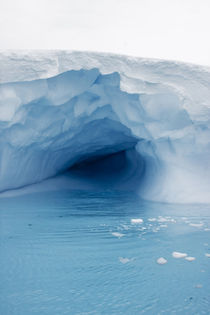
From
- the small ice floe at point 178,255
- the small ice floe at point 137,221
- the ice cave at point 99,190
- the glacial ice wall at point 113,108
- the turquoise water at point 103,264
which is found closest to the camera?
the turquoise water at point 103,264

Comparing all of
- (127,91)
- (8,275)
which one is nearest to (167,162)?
(127,91)

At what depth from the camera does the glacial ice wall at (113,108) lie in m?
4.71

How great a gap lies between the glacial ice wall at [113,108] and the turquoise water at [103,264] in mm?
1238

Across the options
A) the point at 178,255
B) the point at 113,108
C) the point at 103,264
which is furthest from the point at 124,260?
the point at 113,108

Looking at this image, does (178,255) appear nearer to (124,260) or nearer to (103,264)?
(124,260)

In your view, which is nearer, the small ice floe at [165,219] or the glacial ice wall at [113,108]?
the small ice floe at [165,219]

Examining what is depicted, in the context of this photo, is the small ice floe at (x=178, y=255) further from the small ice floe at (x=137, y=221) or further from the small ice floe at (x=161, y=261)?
the small ice floe at (x=137, y=221)

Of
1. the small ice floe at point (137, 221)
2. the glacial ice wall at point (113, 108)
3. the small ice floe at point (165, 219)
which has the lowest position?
the small ice floe at point (137, 221)

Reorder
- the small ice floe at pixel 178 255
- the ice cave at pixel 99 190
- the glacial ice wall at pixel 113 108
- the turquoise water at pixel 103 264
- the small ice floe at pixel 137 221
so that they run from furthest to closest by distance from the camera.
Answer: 1. the glacial ice wall at pixel 113 108
2. the small ice floe at pixel 137 221
3. the small ice floe at pixel 178 255
4. the ice cave at pixel 99 190
5. the turquoise water at pixel 103 264

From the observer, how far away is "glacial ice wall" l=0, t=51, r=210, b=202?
4.71 meters

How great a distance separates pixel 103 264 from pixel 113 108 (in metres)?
3.66

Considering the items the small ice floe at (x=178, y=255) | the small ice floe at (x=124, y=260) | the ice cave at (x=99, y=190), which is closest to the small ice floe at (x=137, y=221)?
the ice cave at (x=99, y=190)

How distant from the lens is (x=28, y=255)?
2.58 metres

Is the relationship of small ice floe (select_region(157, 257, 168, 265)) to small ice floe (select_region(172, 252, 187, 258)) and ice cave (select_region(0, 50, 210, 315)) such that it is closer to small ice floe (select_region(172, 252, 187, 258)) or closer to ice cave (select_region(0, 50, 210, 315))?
ice cave (select_region(0, 50, 210, 315))
